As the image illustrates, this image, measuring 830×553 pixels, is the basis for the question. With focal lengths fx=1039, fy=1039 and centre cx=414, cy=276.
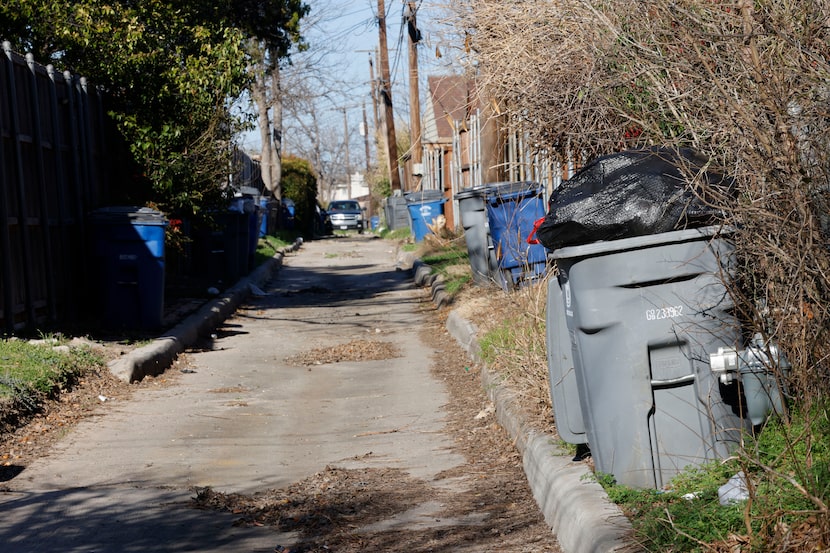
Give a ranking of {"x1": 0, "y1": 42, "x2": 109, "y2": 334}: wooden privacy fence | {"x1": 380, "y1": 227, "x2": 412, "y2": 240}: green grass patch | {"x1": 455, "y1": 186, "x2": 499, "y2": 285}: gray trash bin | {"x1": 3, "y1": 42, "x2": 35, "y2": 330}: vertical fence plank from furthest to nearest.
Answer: {"x1": 380, "y1": 227, "x2": 412, "y2": 240}: green grass patch
{"x1": 455, "y1": 186, "x2": 499, "y2": 285}: gray trash bin
{"x1": 3, "y1": 42, "x2": 35, "y2": 330}: vertical fence plank
{"x1": 0, "y1": 42, "x2": 109, "y2": 334}: wooden privacy fence

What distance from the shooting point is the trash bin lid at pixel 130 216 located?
11484 mm

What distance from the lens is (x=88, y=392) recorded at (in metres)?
8.58

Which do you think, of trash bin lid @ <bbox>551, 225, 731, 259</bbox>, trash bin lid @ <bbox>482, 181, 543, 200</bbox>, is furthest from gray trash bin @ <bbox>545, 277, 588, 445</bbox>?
trash bin lid @ <bbox>482, 181, 543, 200</bbox>

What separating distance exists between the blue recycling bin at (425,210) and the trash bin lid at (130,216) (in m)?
13.6

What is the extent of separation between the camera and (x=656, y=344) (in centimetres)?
454

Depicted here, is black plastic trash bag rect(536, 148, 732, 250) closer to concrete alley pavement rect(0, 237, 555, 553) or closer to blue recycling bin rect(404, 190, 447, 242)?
concrete alley pavement rect(0, 237, 555, 553)

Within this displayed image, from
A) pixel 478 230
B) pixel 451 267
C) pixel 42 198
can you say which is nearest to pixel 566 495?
pixel 42 198

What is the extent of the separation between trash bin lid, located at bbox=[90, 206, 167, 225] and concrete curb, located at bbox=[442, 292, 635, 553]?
19.2ft

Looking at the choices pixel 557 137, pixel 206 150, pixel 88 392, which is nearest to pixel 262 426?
pixel 88 392

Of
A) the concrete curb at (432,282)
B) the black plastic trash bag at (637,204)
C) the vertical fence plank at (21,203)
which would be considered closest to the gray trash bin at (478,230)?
the concrete curb at (432,282)

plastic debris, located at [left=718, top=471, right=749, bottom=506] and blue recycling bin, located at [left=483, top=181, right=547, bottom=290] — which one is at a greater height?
blue recycling bin, located at [left=483, top=181, right=547, bottom=290]

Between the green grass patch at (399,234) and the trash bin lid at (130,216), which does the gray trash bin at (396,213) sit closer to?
the green grass patch at (399,234)

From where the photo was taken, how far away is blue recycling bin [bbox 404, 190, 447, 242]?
25328 mm

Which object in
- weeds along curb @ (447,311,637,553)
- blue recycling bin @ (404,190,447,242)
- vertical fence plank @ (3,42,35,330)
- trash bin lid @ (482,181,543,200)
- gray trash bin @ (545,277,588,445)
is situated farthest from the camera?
blue recycling bin @ (404,190,447,242)
